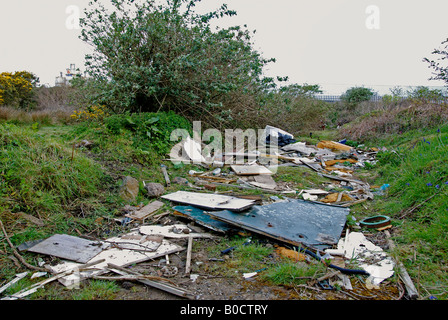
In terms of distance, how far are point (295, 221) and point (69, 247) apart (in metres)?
2.60

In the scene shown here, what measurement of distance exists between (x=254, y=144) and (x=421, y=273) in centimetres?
744

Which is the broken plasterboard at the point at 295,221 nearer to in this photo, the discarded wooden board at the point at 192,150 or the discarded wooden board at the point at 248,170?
the discarded wooden board at the point at 248,170

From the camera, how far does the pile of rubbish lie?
2.53m

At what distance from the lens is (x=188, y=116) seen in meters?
8.33

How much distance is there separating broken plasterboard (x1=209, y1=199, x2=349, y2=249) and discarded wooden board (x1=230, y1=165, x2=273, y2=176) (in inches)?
75.8

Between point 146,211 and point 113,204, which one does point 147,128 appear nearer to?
point 113,204

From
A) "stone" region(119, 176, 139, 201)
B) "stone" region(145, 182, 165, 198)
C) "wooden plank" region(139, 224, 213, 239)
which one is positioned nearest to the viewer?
"wooden plank" region(139, 224, 213, 239)

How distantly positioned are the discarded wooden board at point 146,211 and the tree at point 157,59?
11.9ft

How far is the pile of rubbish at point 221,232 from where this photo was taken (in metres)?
2.53

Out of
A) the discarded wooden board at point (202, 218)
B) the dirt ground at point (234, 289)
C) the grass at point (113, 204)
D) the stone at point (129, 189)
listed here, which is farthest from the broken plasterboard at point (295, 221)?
the stone at point (129, 189)

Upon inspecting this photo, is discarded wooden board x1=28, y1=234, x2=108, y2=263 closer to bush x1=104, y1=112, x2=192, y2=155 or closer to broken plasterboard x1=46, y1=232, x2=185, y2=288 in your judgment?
broken plasterboard x1=46, y1=232, x2=185, y2=288

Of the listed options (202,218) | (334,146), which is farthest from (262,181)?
(334,146)

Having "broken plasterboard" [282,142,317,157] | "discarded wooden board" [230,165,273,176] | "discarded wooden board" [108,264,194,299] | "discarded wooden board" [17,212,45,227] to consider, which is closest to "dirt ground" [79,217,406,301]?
"discarded wooden board" [108,264,194,299]
